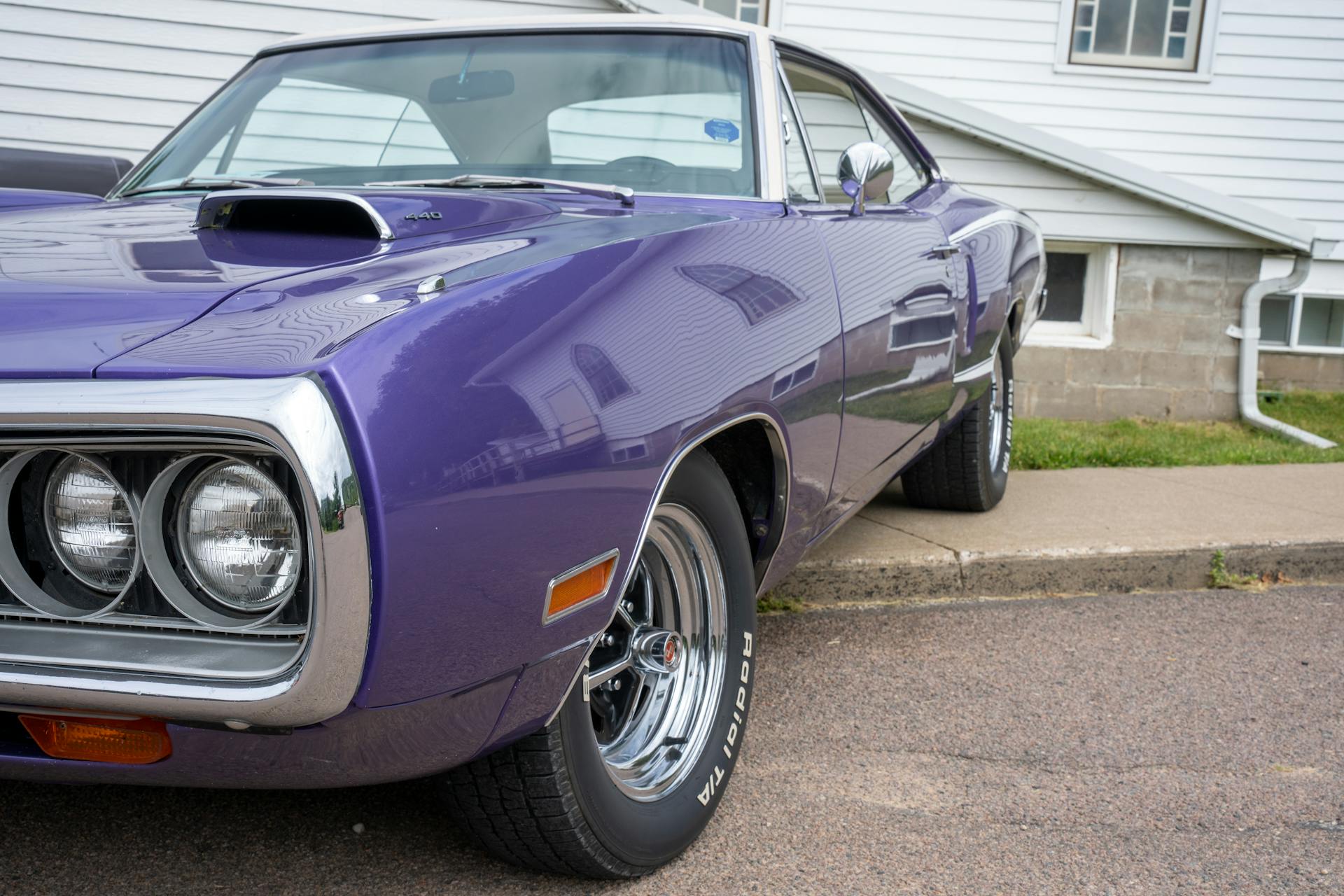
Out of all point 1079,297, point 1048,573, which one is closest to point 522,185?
point 1048,573

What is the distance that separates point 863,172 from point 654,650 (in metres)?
1.41

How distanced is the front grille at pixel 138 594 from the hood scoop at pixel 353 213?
62 cm

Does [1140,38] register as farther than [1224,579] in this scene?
Yes

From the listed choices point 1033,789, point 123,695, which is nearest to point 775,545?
point 1033,789

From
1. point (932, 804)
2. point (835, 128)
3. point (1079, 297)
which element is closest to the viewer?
point (932, 804)

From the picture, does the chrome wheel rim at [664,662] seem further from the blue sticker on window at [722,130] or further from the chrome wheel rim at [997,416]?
the chrome wheel rim at [997,416]

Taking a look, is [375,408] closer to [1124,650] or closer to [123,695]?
[123,695]

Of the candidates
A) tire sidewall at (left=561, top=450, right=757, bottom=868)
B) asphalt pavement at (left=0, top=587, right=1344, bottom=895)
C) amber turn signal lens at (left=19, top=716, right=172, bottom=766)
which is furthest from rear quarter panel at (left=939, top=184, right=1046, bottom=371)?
amber turn signal lens at (left=19, top=716, right=172, bottom=766)

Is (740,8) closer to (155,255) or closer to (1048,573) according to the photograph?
(1048,573)

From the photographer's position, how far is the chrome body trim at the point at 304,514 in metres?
1.36

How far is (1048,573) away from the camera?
415cm

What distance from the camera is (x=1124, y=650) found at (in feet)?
11.5

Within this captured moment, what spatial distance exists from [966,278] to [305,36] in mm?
2034

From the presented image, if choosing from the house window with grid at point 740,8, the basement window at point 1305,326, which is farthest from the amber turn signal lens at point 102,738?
the basement window at point 1305,326
